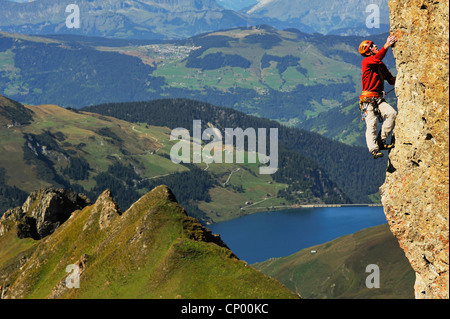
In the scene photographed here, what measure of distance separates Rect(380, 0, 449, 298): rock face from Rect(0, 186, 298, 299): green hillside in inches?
971

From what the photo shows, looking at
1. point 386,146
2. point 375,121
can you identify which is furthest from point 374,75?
point 386,146

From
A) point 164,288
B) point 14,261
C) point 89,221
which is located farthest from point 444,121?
point 14,261

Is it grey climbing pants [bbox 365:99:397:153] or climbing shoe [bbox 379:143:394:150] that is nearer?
climbing shoe [bbox 379:143:394:150]

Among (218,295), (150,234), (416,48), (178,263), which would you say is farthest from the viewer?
(150,234)

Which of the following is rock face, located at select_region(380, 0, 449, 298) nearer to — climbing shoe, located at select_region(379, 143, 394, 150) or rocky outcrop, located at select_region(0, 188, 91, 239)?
climbing shoe, located at select_region(379, 143, 394, 150)

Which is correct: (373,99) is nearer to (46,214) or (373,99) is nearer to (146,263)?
(146,263)

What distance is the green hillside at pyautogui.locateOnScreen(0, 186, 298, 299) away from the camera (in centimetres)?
4900

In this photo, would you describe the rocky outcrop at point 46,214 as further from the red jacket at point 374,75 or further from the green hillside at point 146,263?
the red jacket at point 374,75

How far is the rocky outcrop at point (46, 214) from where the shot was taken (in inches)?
4158

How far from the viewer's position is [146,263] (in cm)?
5409

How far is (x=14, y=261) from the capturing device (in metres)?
90.4

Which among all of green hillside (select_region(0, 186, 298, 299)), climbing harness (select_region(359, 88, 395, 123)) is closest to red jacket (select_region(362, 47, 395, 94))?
climbing harness (select_region(359, 88, 395, 123))

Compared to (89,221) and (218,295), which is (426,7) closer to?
(218,295)
